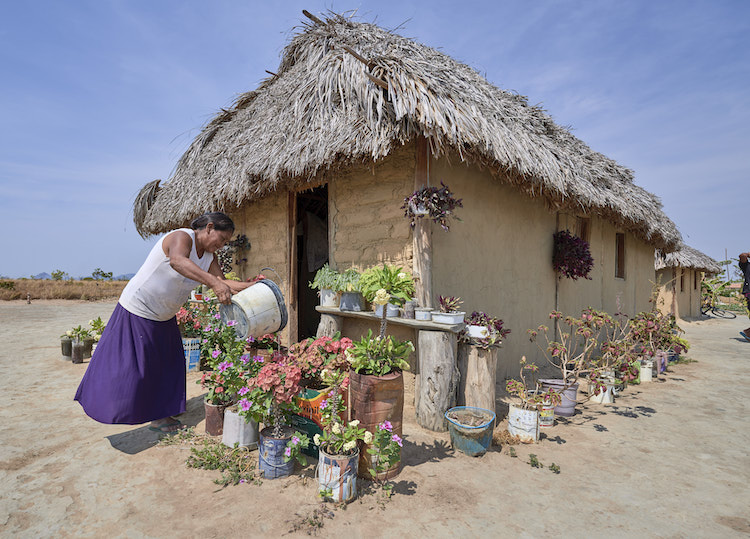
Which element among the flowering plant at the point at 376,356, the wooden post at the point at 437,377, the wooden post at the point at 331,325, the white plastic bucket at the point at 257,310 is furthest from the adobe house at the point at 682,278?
the white plastic bucket at the point at 257,310

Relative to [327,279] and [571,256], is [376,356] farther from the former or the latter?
[571,256]

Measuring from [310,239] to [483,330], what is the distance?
157 inches

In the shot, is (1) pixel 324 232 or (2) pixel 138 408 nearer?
(2) pixel 138 408

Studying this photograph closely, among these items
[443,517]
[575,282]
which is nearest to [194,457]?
[443,517]

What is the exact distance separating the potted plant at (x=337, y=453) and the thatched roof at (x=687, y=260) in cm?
1292

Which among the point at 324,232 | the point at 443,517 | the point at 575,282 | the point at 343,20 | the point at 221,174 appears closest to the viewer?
the point at 443,517

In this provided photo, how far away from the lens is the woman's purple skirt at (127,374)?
261 cm

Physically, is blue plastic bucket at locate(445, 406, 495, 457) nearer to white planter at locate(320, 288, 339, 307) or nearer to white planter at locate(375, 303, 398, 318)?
white planter at locate(375, 303, 398, 318)

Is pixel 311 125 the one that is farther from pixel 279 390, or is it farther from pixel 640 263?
pixel 640 263

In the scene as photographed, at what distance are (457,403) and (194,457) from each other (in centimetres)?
202

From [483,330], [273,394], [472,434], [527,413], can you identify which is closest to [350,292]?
[483,330]

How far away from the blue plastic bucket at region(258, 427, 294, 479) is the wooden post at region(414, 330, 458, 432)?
1196 millimetres

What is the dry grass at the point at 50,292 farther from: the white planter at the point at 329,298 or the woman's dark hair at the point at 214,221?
the woman's dark hair at the point at 214,221

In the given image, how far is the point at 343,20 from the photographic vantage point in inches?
187
